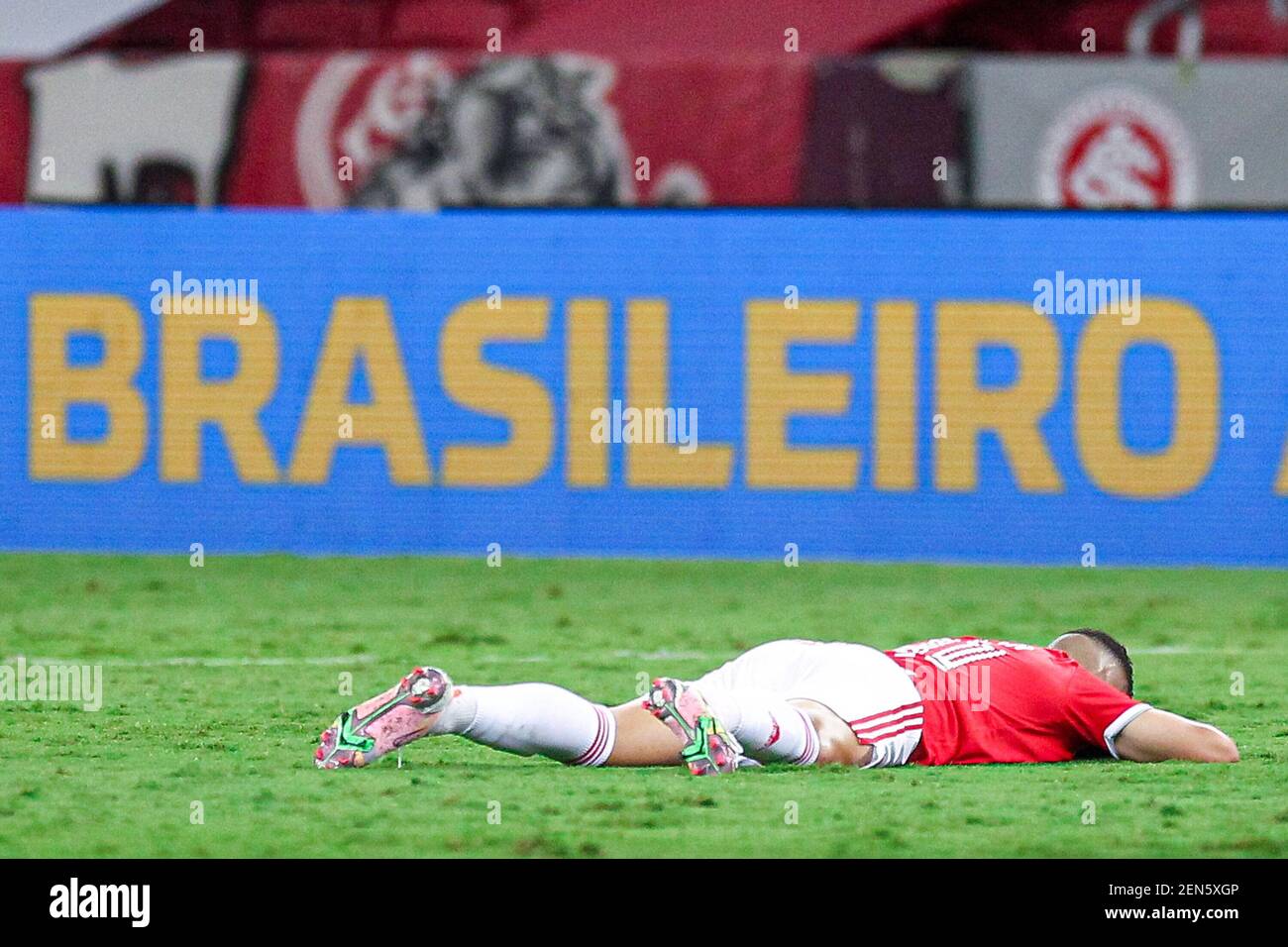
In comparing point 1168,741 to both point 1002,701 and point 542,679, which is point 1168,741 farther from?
point 542,679

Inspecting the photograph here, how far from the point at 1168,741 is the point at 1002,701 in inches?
20.9

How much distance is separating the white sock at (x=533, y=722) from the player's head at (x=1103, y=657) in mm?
1551

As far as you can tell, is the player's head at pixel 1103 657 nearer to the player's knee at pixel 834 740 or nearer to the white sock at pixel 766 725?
the player's knee at pixel 834 740

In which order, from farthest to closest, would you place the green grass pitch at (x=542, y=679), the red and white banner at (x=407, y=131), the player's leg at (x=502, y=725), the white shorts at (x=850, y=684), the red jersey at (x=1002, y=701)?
1. the red and white banner at (x=407, y=131)
2. the red jersey at (x=1002, y=701)
3. the white shorts at (x=850, y=684)
4. the player's leg at (x=502, y=725)
5. the green grass pitch at (x=542, y=679)

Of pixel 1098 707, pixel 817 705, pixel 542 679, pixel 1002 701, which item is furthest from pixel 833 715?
pixel 542 679

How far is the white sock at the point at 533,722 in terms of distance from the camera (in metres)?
6.04

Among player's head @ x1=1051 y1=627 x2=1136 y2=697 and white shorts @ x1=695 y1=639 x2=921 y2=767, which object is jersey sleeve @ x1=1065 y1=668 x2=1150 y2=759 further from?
white shorts @ x1=695 y1=639 x2=921 y2=767

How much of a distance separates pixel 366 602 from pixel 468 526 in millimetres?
2151

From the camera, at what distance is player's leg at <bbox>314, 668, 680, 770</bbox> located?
5.98 meters

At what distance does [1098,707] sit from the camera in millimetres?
6684

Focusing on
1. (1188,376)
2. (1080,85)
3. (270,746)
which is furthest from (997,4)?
(270,746)

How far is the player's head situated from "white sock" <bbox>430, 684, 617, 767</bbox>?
5.09 ft

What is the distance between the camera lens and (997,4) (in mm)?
16016

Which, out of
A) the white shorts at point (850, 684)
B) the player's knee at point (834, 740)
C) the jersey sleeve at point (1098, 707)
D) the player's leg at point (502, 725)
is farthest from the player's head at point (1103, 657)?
the player's leg at point (502, 725)
